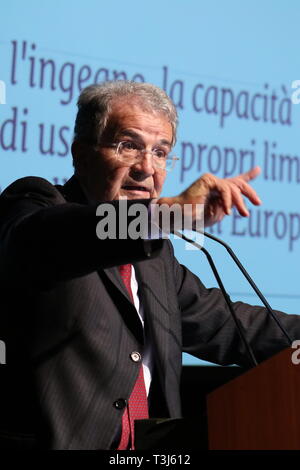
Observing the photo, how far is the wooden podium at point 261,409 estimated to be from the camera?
1356 mm

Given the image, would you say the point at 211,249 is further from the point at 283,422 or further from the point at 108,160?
the point at 283,422

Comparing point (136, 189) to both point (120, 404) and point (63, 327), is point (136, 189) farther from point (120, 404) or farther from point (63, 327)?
point (120, 404)

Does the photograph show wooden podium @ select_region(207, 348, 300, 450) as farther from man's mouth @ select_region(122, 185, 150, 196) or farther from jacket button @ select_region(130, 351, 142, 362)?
man's mouth @ select_region(122, 185, 150, 196)

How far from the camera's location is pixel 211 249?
2.96 m

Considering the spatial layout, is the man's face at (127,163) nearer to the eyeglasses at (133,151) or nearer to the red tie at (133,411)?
the eyeglasses at (133,151)

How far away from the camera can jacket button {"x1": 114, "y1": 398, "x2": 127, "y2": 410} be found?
1.71m

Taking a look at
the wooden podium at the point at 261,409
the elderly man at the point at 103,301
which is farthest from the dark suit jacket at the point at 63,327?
the wooden podium at the point at 261,409

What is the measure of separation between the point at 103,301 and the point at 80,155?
20.9 inches

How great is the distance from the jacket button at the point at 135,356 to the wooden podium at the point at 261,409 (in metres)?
0.28

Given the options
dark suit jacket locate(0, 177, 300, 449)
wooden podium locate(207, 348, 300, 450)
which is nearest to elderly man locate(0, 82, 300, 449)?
dark suit jacket locate(0, 177, 300, 449)

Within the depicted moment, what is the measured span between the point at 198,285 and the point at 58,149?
76 centimetres

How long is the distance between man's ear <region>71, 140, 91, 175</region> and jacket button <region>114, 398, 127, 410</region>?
2.33 ft
